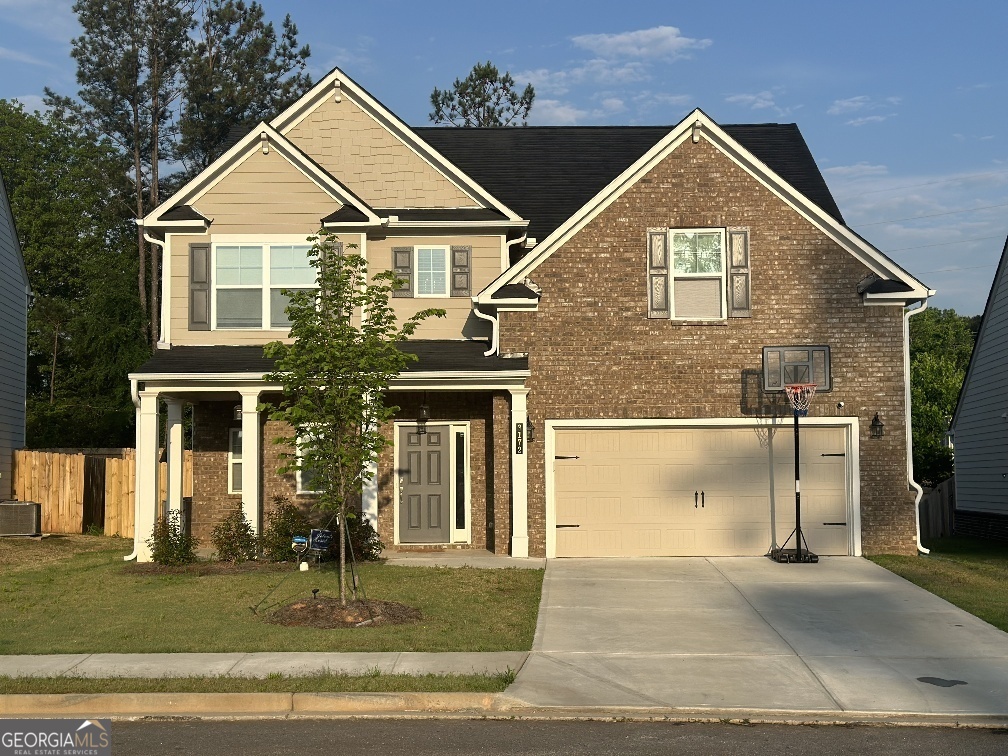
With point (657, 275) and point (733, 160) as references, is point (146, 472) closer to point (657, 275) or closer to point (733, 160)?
point (657, 275)

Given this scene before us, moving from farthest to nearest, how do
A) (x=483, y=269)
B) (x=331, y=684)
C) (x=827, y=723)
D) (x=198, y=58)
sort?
(x=198, y=58) → (x=483, y=269) → (x=331, y=684) → (x=827, y=723)

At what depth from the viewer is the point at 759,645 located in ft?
36.9

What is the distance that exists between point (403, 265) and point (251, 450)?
4.39 metres

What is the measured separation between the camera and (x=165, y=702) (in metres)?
8.86

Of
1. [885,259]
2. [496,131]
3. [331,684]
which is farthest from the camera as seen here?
[496,131]

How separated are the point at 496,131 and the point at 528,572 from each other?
1112 centimetres

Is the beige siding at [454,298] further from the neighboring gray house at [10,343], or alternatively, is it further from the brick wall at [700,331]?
the neighboring gray house at [10,343]

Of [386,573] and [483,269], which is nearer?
[386,573]

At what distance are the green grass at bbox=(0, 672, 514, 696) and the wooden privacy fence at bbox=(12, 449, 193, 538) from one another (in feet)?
46.9

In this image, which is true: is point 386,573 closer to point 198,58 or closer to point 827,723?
point 827,723

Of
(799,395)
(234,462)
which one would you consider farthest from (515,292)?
(234,462)

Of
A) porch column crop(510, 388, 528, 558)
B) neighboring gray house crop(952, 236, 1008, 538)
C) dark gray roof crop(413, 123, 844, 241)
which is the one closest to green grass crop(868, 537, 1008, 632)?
neighboring gray house crop(952, 236, 1008, 538)

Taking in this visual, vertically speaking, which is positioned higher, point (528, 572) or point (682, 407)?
point (682, 407)

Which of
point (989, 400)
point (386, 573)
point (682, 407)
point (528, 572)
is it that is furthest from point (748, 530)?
point (989, 400)
